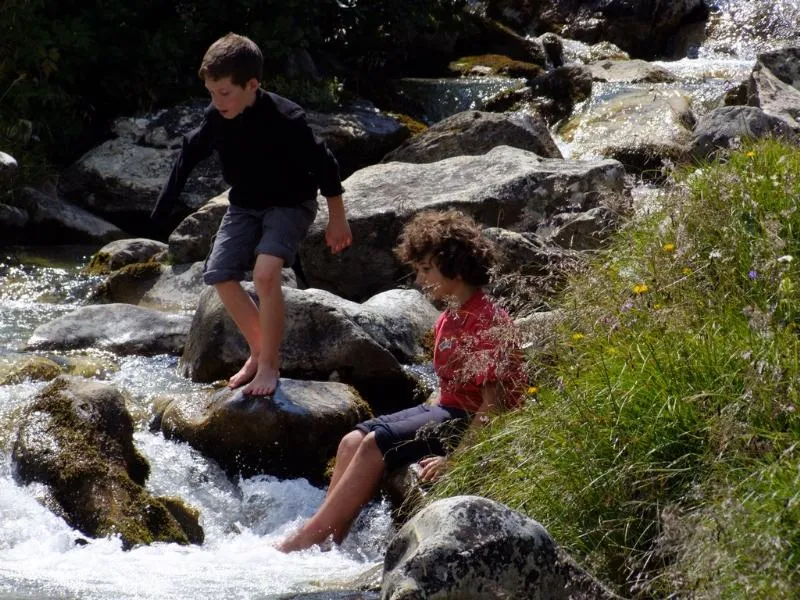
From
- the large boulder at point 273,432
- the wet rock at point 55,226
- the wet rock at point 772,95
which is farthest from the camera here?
the wet rock at point 55,226

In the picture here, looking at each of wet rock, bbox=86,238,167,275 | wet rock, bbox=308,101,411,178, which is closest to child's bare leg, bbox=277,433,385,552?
wet rock, bbox=86,238,167,275

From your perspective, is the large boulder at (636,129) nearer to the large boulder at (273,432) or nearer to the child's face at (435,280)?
the large boulder at (273,432)

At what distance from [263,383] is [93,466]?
1.01 m

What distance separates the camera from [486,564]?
3.78 m

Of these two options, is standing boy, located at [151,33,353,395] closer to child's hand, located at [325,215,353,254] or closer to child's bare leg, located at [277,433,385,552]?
child's hand, located at [325,215,353,254]

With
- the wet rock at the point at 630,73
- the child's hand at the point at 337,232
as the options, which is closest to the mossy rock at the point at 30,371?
the child's hand at the point at 337,232

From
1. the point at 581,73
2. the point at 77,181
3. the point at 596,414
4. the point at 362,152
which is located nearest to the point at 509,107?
the point at 581,73

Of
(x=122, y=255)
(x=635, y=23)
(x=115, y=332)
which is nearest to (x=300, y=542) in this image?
(x=115, y=332)

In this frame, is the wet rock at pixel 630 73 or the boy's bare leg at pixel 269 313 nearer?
the boy's bare leg at pixel 269 313

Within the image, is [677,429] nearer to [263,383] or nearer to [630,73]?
[263,383]

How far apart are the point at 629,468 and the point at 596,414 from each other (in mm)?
268

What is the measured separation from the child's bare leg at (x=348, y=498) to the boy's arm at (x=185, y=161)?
6.76ft

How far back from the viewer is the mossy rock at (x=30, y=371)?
22.8ft

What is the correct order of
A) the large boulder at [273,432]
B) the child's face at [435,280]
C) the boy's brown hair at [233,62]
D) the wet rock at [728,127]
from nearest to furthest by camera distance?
1. the child's face at [435,280]
2. the large boulder at [273,432]
3. the boy's brown hair at [233,62]
4. the wet rock at [728,127]
